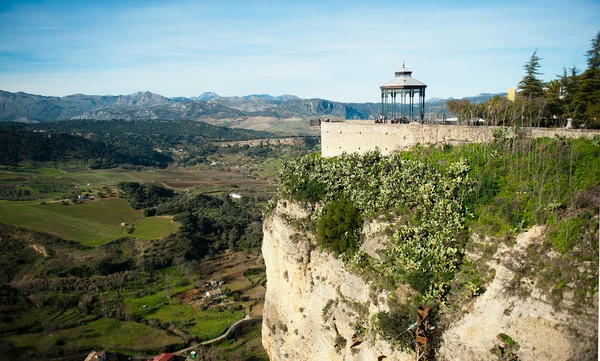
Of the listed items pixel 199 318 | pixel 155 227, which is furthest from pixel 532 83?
pixel 155 227

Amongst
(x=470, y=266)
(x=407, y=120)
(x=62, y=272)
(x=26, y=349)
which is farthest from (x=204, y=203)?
(x=470, y=266)

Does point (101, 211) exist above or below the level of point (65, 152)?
below

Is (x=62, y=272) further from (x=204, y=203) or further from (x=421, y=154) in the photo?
(x=421, y=154)

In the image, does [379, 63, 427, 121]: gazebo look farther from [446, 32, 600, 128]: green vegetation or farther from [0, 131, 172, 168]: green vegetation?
[0, 131, 172, 168]: green vegetation

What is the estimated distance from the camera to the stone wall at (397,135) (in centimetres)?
2198

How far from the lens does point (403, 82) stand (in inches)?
1059

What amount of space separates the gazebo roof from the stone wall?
2.77 meters

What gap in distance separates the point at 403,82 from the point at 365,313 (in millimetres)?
14581

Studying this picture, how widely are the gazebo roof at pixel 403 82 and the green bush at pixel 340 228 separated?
886 centimetres

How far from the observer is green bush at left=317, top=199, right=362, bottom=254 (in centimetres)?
2116

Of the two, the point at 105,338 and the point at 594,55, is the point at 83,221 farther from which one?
the point at 594,55

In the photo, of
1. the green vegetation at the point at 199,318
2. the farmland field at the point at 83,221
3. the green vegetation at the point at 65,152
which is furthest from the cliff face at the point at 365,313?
the green vegetation at the point at 65,152

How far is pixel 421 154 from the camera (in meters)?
23.8

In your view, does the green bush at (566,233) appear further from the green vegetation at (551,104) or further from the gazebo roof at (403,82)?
the gazebo roof at (403,82)
